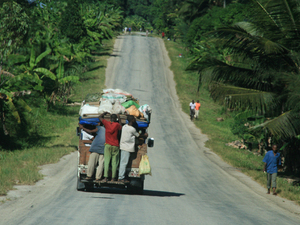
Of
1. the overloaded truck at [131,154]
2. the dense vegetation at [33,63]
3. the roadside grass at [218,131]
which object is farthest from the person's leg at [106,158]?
the dense vegetation at [33,63]

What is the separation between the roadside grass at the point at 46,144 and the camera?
12602mm

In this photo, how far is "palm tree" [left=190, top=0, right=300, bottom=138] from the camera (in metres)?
15.2

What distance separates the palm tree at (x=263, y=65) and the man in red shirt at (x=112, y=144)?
21.7 feet

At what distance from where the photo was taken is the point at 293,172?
735 inches

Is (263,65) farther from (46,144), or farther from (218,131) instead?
(218,131)

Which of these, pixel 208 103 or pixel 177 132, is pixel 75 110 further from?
pixel 208 103

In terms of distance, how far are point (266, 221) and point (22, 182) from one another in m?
7.66

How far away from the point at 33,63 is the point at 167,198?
18592mm

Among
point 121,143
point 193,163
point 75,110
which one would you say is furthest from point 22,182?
point 75,110

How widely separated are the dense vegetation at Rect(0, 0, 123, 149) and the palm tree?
34.8 ft

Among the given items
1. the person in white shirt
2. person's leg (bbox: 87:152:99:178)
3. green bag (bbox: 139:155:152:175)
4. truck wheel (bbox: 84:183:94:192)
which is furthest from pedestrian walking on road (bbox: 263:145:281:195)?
the person in white shirt

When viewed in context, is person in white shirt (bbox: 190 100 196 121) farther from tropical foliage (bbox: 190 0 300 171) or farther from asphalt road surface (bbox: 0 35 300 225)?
tropical foliage (bbox: 190 0 300 171)

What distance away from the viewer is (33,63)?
85.8 ft

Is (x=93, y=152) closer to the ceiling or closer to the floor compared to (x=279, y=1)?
closer to the floor
